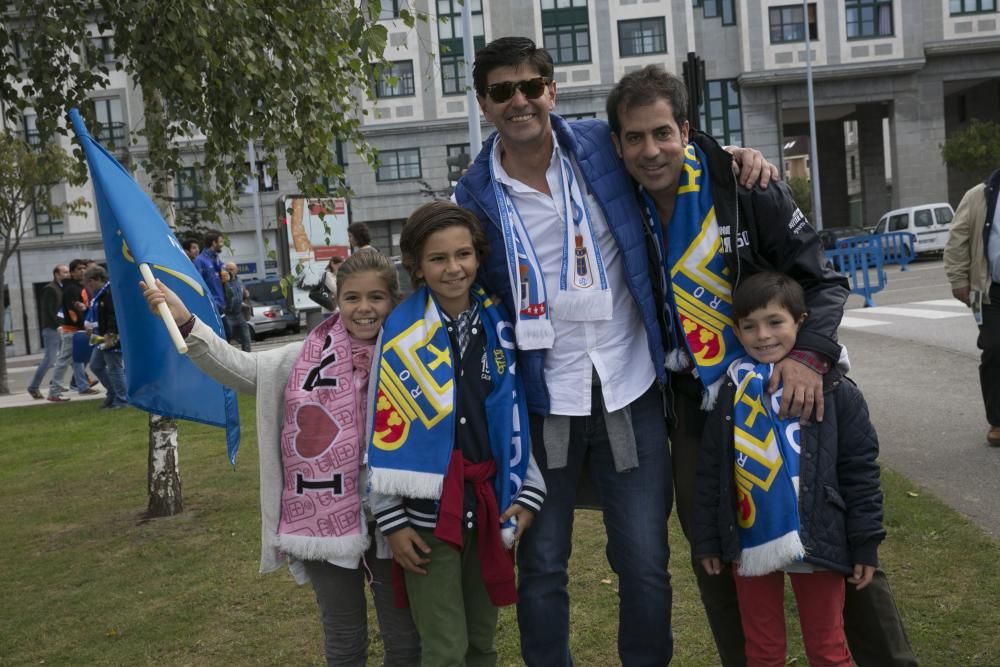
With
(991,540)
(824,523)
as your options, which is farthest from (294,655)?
(991,540)

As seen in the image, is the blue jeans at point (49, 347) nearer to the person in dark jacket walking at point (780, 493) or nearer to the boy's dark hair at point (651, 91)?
the boy's dark hair at point (651, 91)

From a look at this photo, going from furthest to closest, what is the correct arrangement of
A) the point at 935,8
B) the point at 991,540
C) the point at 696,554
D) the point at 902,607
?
the point at 935,8 → the point at 991,540 → the point at 902,607 → the point at 696,554

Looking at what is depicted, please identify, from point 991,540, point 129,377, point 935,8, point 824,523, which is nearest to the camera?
point 824,523

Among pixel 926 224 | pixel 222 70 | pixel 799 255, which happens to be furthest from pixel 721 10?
pixel 799 255

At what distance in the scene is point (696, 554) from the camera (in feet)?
10.2

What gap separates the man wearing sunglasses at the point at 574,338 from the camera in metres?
3.13

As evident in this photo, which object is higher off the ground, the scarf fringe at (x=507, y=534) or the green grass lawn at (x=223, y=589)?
the scarf fringe at (x=507, y=534)

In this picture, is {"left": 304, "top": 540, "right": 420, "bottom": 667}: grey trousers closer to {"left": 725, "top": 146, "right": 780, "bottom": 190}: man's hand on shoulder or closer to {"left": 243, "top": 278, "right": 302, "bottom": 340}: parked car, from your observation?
{"left": 725, "top": 146, "right": 780, "bottom": 190}: man's hand on shoulder

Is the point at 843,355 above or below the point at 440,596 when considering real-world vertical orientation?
above

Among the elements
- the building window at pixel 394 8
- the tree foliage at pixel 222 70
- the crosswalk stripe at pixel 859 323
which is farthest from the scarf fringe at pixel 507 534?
the crosswalk stripe at pixel 859 323

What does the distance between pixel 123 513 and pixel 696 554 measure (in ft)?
17.2

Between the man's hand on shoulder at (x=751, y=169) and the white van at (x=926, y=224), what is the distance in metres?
28.6

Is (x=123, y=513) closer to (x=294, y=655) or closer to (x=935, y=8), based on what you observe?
(x=294, y=655)

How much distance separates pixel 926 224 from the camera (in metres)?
30.5
